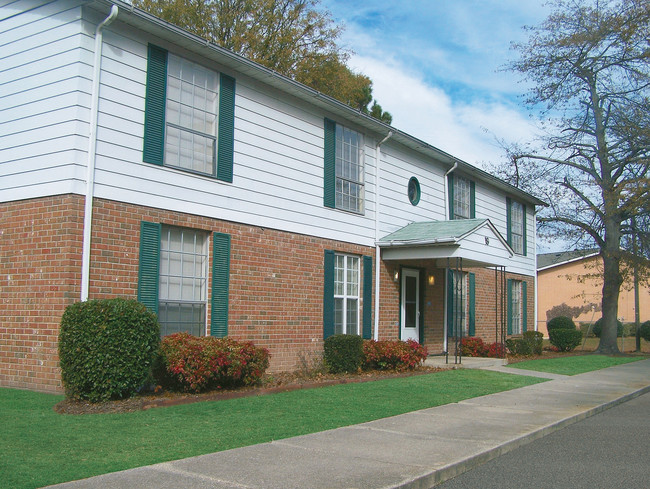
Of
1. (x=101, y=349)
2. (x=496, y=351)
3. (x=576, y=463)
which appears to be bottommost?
(x=576, y=463)

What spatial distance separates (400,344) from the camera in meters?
14.7

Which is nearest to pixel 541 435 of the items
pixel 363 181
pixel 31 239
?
pixel 31 239

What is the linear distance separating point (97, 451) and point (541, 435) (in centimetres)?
522

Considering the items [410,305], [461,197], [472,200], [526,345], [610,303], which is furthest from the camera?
[610,303]

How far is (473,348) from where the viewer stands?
1919 cm

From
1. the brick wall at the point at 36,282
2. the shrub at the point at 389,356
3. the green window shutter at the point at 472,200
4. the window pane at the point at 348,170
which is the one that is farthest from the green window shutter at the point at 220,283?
the green window shutter at the point at 472,200

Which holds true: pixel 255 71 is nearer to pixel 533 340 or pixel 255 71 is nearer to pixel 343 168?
pixel 343 168

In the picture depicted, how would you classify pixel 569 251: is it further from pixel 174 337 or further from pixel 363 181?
pixel 174 337

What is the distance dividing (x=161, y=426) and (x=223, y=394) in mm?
2314

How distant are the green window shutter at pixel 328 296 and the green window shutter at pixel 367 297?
4.19 ft

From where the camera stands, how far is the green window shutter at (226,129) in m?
12.1

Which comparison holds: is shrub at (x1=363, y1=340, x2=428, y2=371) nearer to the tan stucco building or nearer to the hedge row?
the hedge row

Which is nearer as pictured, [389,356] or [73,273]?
[73,273]

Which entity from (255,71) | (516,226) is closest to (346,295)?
(255,71)
